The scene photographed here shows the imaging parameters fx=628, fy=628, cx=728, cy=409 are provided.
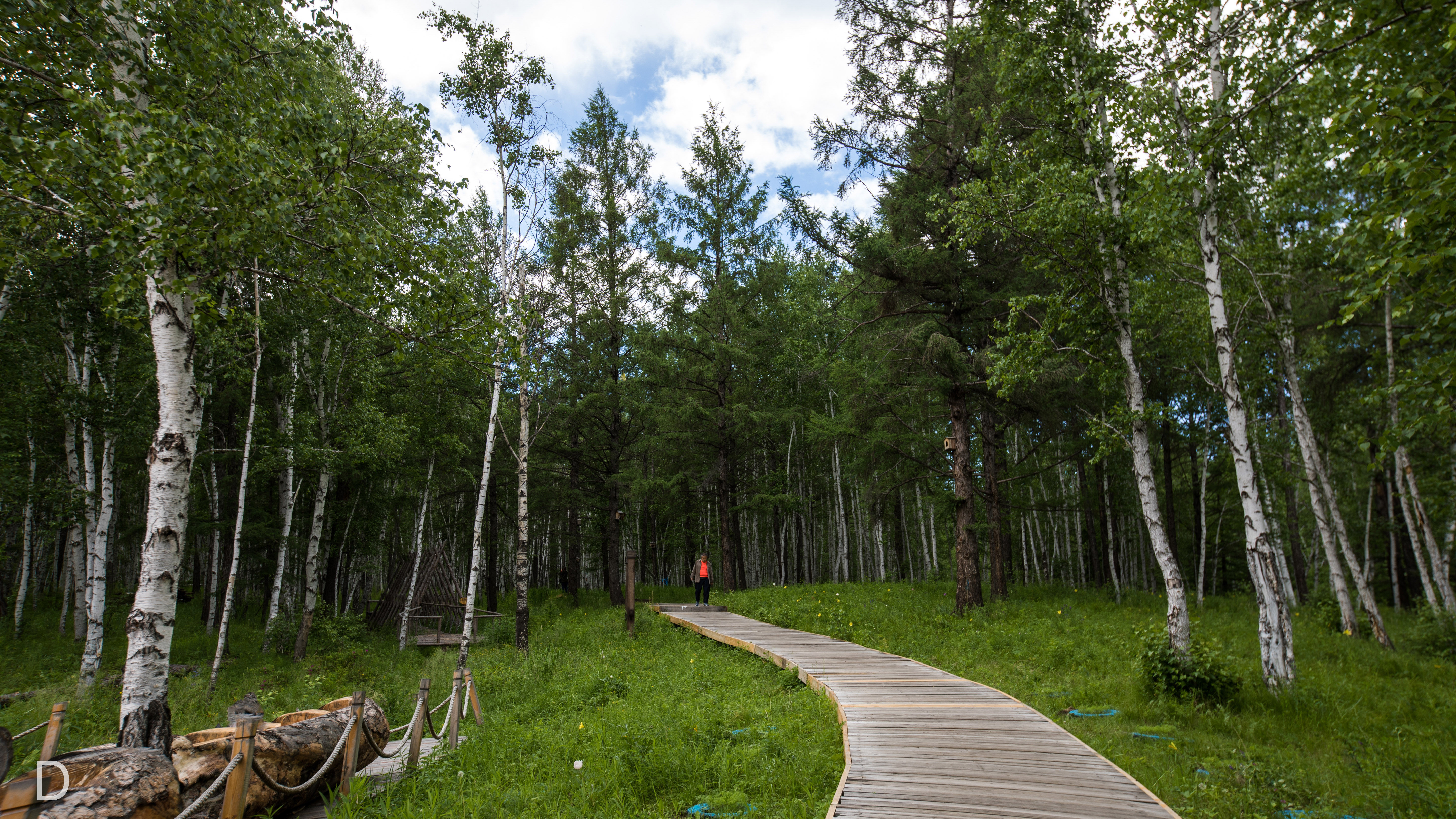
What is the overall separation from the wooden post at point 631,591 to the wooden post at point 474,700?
4791 millimetres

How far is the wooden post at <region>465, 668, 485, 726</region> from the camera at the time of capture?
28.8 feet

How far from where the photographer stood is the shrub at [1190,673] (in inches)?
293

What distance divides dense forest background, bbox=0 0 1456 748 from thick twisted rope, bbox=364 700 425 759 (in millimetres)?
1673

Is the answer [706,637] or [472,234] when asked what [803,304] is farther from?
[706,637]

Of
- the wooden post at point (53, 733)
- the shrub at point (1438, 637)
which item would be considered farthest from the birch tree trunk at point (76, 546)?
the shrub at point (1438, 637)

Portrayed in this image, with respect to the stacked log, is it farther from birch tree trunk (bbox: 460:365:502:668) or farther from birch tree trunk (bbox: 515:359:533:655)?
birch tree trunk (bbox: 515:359:533:655)

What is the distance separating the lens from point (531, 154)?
15711mm

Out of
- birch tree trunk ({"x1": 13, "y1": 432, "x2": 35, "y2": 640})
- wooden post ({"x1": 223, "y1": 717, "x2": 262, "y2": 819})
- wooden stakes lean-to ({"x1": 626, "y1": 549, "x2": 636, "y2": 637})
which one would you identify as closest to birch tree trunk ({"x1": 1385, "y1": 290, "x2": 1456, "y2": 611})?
wooden stakes lean-to ({"x1": 626, "y1": 549, "x2": 636, "y2": 637})

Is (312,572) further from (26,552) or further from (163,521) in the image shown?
(163,521)

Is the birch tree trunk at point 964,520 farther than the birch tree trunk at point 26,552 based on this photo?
No

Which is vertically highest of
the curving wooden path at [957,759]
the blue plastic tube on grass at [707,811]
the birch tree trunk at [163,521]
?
the birch tree trunk at [163,521]

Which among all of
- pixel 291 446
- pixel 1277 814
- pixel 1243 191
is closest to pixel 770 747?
pixel 1277 814

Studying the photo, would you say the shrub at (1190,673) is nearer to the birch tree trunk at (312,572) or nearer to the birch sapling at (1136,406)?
the birch sapling at (1136,406)

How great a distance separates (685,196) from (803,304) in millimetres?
8510
